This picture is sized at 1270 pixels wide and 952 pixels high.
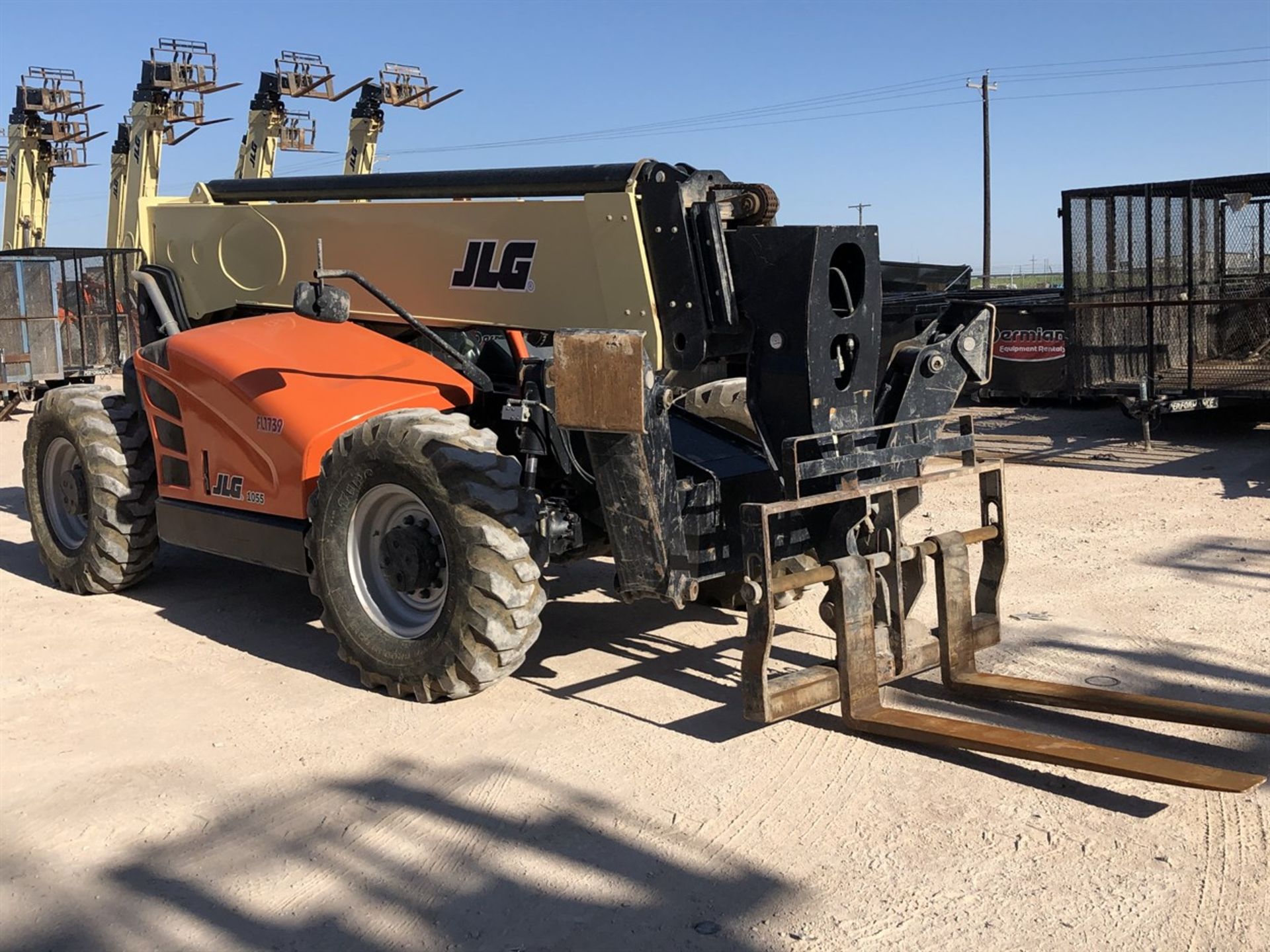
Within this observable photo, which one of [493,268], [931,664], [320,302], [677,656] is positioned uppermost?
[493,268]

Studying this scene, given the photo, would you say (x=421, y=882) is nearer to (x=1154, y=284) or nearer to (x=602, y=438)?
(x=602, y=438)

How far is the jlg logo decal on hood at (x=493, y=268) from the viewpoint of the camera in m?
6.21

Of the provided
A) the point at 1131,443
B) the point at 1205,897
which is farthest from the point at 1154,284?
the point at 1205,897

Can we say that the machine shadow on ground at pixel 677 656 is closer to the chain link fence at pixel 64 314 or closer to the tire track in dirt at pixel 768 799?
the tire track in dirt at pixel 768 799

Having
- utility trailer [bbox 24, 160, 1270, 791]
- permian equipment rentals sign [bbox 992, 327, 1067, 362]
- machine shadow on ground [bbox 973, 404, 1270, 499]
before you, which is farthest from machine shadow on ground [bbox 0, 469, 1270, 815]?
permian equipment rentals sign [bbox 992, 327, 1067, 362]

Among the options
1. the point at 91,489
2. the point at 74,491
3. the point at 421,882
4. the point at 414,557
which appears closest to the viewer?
the point at 421,882

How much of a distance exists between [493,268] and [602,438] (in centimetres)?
151

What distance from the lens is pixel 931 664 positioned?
5.64 m

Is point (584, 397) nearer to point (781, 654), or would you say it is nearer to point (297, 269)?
point (781, 654)

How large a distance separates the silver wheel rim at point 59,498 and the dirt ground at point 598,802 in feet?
2.51

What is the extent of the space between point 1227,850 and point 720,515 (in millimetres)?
A: 2485

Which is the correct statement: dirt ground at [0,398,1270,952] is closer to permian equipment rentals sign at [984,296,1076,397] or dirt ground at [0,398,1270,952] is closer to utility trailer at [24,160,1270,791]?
utility trailer at [24,160,1270,791]

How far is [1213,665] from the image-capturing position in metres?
6.05

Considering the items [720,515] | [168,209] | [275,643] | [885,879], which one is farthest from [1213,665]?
[168,209]
